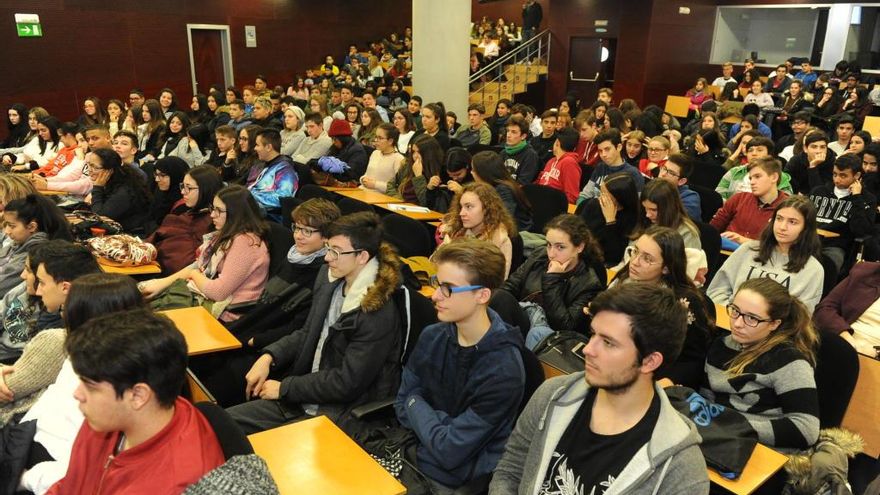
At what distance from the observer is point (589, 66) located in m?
15.8

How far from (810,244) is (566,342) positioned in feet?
5.46

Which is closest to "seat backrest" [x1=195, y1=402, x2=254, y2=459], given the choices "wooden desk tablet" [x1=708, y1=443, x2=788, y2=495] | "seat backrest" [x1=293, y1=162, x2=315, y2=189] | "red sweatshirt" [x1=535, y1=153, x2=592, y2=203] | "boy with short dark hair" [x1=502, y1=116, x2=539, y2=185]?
"wooden desk tablet" [x1=708, y1=443, x2=788, y2=495]

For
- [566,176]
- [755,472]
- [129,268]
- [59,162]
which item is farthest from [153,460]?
[59,162]

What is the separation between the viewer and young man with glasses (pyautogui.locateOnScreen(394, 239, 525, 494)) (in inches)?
88.1

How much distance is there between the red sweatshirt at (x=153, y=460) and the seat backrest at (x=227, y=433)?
24mm

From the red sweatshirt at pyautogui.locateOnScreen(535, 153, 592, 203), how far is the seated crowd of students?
0.56 meters

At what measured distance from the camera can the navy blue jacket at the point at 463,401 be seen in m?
2.23

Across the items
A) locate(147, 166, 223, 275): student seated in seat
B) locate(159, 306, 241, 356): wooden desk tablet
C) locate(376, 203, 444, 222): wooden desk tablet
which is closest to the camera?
locate(159, 306, 241, 356): wooden desk tablet

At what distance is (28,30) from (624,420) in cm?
1360

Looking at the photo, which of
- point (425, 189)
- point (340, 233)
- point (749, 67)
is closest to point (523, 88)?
point (749, 67)

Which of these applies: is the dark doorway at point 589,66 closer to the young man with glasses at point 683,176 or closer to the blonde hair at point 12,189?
the young man with glasses at point 683,176

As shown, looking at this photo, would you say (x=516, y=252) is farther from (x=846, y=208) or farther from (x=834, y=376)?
(x=846, y=208)

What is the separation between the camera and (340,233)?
2.83 m

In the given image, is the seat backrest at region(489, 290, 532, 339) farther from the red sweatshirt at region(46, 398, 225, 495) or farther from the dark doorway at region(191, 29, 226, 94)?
the dark doorway at region(191, 29, 226, 94)
